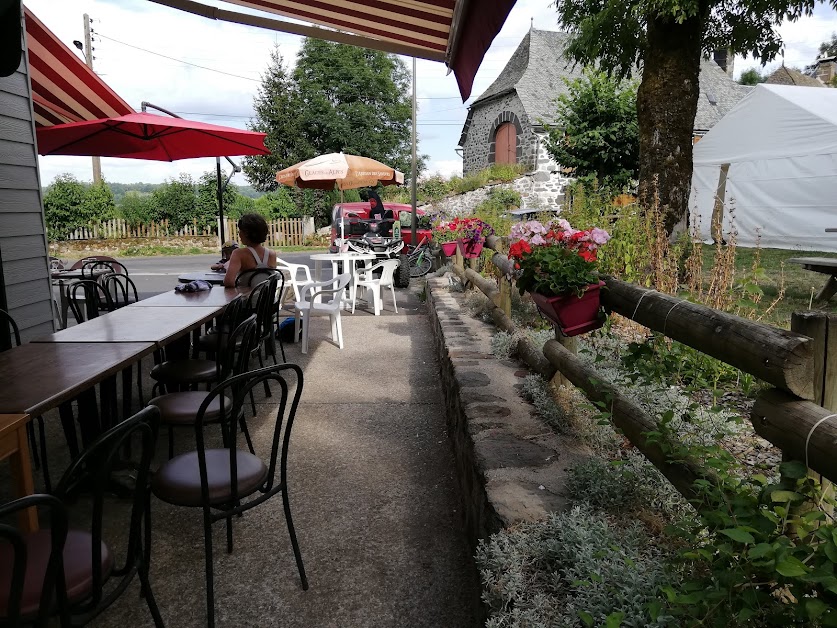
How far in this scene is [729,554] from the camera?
3.87 ft

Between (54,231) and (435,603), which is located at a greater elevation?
(54,231)

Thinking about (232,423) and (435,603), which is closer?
(232,423)

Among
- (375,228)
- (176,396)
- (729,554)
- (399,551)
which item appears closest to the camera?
(729,554)

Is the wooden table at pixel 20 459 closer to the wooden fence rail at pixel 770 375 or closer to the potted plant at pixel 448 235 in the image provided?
the wooden fence rail at pixel 770 375

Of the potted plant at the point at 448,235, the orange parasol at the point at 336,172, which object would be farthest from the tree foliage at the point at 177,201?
the potted plant at the point at 448,235

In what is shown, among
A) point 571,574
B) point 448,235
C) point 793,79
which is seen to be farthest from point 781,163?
point 793,79

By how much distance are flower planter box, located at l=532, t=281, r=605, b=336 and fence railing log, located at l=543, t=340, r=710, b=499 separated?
167 mm

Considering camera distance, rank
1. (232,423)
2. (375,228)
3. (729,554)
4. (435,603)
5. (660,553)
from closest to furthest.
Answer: (729,554), (660,553), (232,423), (435,603), (375,228)

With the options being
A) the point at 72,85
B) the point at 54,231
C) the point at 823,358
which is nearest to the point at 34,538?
the point at 823,358

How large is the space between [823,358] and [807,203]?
14207mm

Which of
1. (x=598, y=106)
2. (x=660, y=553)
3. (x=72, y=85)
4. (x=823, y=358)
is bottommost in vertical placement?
(x=660, y=553)

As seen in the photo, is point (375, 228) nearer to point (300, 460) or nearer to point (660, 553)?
point (300, 460)

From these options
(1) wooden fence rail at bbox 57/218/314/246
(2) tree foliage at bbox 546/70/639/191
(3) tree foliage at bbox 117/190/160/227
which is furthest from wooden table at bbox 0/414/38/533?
(3) tree foliage at bbox 117/190/160/227

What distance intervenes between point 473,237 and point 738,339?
588 centimetres
